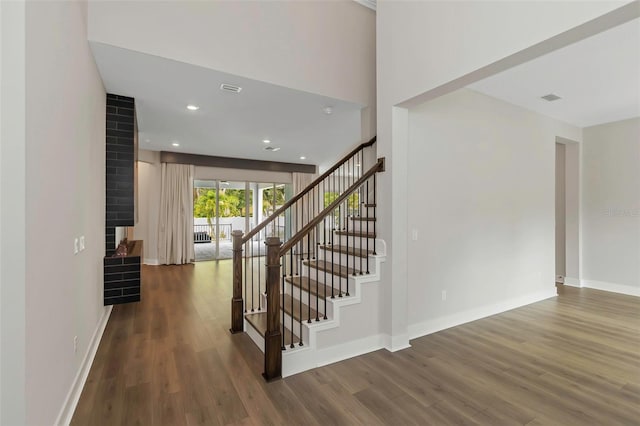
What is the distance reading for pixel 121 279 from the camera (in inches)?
141

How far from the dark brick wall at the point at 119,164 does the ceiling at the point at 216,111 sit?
0.22 metres

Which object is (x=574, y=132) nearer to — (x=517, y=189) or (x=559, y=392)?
(x=517, y=189)

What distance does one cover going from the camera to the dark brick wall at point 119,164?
11.9 ft

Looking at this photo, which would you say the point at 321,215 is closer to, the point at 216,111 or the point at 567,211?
the point at 216,111

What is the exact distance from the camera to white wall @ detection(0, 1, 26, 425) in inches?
51.8

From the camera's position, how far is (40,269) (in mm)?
1556

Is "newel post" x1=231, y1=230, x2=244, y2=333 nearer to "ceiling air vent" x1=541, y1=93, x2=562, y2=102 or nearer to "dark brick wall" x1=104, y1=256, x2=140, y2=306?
"dark brick wall" x1=104, y1=256, x2=140, y2=306

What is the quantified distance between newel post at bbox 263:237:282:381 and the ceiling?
76.7 inches

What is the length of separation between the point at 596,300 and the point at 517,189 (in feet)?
7.57

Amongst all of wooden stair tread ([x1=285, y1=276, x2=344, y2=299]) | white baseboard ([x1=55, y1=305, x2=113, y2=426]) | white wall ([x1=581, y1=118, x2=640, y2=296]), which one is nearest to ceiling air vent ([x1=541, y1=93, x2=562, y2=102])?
white wall ([x1=581, y1=118, x2=640, y2=296])

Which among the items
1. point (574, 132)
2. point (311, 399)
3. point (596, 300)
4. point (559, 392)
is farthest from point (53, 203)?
point (574, 132)

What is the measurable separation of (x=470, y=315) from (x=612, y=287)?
11.8 ft

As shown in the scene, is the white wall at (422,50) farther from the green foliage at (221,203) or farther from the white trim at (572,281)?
the green foliage at (221,203)

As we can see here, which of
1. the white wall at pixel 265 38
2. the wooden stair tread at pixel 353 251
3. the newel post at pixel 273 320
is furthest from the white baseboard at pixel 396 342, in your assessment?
the white wall at pixel 265 38
